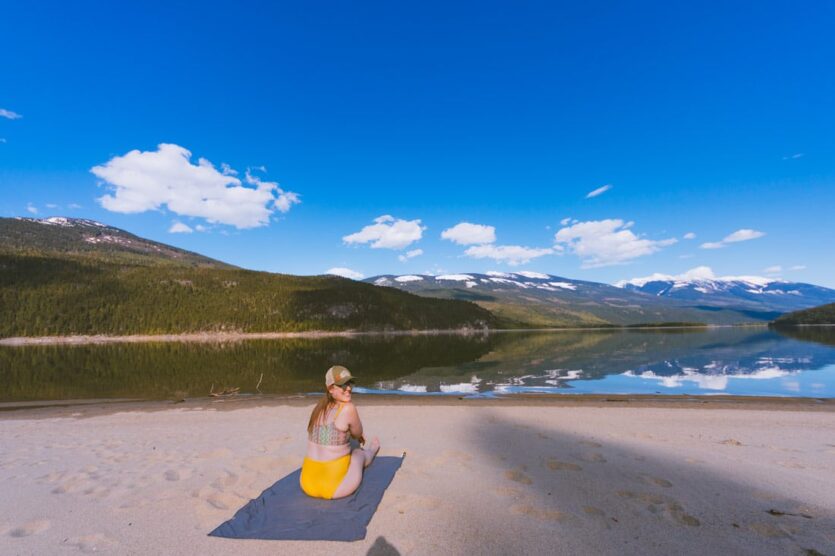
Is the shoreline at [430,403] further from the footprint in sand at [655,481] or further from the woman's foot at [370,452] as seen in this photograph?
the footprint in sand at [655,481]

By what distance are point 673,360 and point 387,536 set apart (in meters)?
57.4

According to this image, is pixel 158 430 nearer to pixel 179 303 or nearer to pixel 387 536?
pixel 387 536

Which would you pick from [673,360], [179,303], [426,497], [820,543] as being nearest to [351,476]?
[426,497]

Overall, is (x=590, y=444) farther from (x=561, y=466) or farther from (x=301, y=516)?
(x=301, y=516)

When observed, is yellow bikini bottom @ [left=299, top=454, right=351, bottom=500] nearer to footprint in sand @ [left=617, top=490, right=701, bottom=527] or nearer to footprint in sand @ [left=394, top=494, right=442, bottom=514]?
footprint in sand @ [left=394, top=494, right=442, bottom=514]

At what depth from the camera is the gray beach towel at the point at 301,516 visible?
7.05 metres

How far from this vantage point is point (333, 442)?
8445 millimetres

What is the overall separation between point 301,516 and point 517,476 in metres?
A: 5.36

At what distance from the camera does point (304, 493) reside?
29.0ft

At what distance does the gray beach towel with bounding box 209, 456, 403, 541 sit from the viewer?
7055 mm

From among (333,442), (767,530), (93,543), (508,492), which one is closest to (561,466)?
(508,492)

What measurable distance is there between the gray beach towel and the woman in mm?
242

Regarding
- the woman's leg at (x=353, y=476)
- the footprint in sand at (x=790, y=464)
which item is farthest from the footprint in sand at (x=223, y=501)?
the footprint in sand at (x=790, y=464)

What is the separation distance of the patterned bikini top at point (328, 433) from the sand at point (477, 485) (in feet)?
5.39
